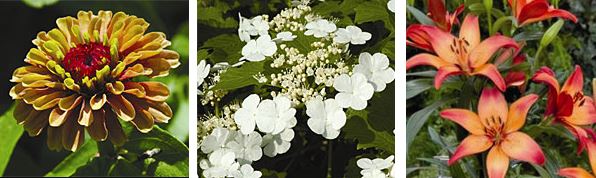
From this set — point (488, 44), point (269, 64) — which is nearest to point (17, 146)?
point (269, 64)

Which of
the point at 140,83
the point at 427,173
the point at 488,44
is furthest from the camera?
the point at 140,83

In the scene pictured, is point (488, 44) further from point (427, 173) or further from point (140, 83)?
point (140, 83)

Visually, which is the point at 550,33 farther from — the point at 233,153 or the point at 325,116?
the point at 233,153

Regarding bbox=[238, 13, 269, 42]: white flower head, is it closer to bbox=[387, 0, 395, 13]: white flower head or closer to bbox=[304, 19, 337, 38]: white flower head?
bbox=[304, 19, 337, 38]: white flower head

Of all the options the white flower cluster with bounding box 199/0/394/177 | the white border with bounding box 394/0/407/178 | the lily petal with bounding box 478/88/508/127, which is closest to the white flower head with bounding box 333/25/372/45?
the white flower cluster with bounding box 199/0/394/177

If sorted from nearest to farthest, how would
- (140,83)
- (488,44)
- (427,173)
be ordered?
1. (488,44)
2. (427,173)
3. (140,83)

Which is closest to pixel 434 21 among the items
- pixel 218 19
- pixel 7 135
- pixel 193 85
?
pixel 218 19
